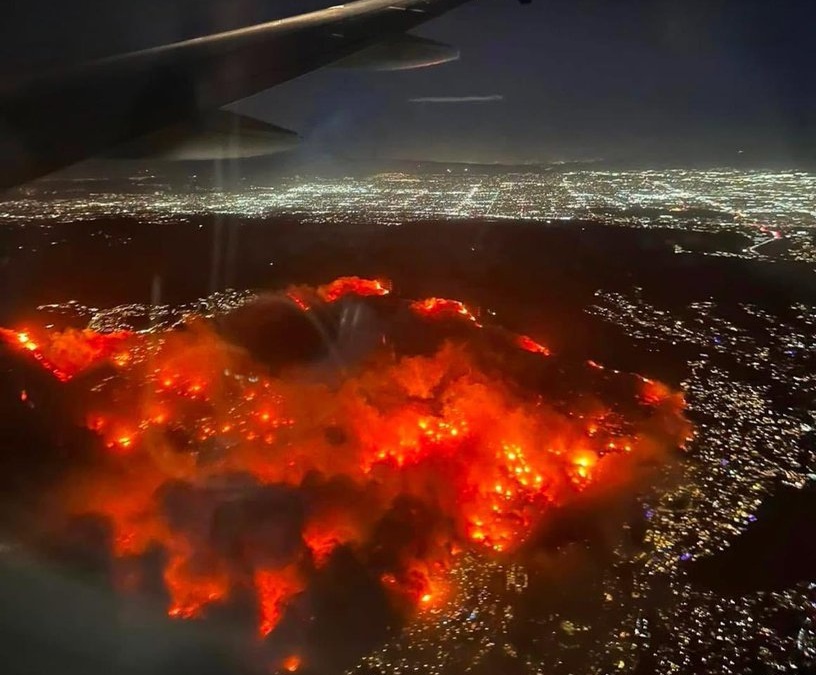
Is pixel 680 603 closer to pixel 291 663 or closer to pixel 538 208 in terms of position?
pixel 291 663

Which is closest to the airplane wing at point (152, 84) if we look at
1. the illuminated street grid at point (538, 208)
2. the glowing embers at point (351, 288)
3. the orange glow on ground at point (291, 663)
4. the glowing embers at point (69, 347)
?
the orange glow on ground at point (291, 663)

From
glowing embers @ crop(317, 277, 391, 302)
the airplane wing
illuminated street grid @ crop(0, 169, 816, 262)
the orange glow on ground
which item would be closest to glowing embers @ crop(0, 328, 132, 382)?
glowing embers @ crop(317, 277, 391, 302)

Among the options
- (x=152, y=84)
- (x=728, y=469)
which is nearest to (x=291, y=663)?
(x=728, y=469)

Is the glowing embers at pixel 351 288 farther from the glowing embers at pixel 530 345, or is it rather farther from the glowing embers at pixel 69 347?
the glowing embers at pixel 69 347

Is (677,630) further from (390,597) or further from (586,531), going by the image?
(390,597)

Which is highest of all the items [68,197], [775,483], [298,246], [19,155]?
[19,155]

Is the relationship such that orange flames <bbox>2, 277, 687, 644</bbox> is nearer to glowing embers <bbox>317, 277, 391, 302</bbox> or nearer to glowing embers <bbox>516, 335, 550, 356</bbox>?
glowing embers <bbox>516, 335, 550, 356</bbox>

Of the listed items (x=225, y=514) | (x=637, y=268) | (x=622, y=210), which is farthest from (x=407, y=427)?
(x=622, y=210)
